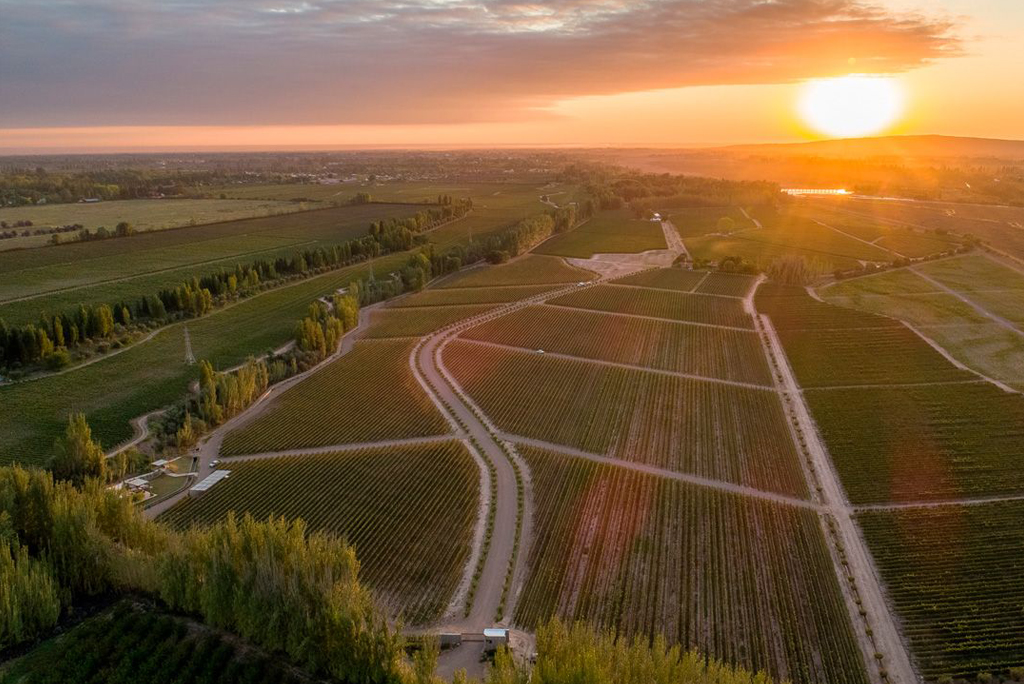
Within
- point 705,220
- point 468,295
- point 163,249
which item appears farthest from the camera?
point 705,220

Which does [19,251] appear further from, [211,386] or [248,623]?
[248,623]

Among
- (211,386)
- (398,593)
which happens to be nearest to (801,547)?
(398,593)

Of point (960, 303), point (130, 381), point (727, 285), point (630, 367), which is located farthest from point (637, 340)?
point (130, 381)

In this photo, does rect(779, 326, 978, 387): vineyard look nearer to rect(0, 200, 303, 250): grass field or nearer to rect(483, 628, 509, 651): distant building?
rect(483, 628, 509, 651): distant building

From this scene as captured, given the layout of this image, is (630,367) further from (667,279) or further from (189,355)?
(189,355)

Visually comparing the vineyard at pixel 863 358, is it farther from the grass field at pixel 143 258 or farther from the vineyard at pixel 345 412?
the grass field at pixel 143 258

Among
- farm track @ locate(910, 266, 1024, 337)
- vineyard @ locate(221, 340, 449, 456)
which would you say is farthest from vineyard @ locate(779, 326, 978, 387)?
vineyard @ locate(221, 340, 449, 456)
